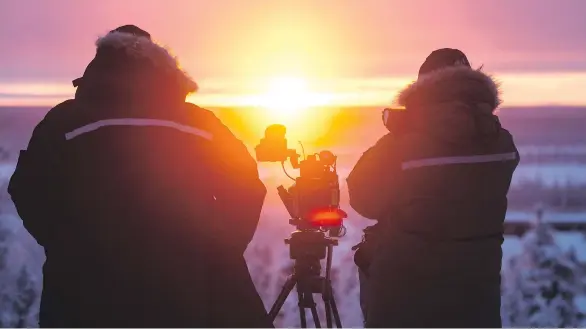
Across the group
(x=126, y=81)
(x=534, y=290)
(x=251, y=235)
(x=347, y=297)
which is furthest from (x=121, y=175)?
(x=534, y=290)

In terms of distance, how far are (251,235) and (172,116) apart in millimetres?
691

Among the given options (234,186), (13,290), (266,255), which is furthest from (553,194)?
(234,186)

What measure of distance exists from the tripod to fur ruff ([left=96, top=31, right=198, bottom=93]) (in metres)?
1.79

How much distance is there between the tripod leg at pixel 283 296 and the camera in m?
4.98

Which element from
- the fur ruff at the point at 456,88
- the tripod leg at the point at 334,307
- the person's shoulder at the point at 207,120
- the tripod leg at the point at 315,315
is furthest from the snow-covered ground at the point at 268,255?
the person's shoulder at the point at 207,120

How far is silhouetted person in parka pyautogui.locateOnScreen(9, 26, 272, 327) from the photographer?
338 centimetres

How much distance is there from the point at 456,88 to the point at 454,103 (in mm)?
101

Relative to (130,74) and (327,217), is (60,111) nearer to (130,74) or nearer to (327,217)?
(130,74)

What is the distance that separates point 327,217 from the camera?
486cm

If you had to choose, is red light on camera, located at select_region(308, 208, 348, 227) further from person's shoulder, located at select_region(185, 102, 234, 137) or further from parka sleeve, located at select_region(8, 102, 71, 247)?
parka sleeve, located at select_region(8, 102, 71, 247)

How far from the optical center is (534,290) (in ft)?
45.1

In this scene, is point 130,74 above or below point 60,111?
above

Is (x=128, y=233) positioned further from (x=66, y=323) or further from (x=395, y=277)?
(x=395, y=277)

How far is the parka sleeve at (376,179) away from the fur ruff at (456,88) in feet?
0.91
